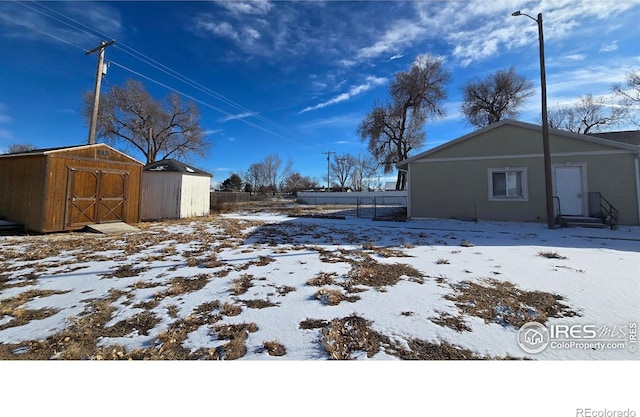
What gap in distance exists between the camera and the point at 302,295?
3.41 m

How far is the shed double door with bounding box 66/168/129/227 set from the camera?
8.74 meters

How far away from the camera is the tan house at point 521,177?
9.18 meters

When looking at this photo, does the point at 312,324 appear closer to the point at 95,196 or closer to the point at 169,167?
the point at 95,196

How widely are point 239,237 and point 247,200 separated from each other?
26.7 m

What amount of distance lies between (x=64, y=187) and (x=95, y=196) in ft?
3.02

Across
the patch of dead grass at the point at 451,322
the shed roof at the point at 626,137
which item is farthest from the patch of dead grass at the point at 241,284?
the shed roof at the point at 626,137

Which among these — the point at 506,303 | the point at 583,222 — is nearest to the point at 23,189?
the point at 506,303

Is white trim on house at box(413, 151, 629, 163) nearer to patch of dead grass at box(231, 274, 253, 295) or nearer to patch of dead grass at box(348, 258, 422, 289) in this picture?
patch of dead grass at box(348, 258, 422, 289)

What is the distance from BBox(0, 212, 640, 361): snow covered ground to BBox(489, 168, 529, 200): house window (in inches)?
165

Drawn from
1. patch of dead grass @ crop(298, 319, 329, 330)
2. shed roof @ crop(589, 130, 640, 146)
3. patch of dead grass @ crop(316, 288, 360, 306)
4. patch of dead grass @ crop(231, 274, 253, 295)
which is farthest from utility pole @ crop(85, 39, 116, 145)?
shed roof @ crop(589, 130, 640, 146)

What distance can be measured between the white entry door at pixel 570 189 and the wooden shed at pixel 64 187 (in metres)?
17.6
